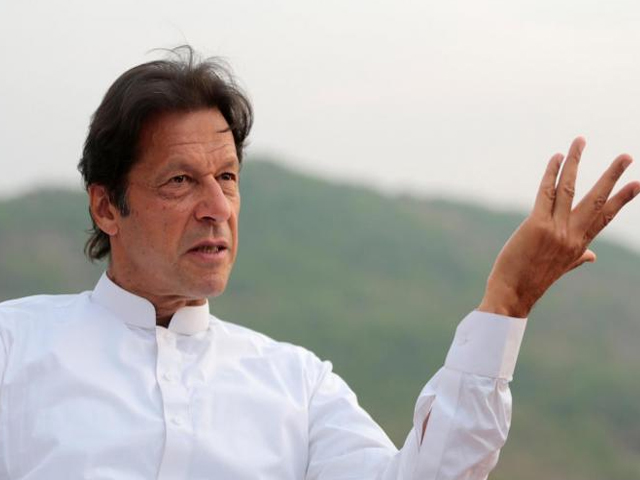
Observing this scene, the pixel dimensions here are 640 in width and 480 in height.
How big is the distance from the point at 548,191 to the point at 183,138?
42.1 inches

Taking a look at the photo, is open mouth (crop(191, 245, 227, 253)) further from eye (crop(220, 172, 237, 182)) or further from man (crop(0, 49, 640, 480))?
eye (crop(220, 172, 237, 182))

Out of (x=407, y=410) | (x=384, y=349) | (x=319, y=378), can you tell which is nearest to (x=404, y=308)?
(x=384, y=349)

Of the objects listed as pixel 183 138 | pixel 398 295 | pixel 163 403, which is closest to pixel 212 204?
pixel 183 138

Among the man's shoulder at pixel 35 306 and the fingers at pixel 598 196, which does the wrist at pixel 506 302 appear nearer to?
the fingers at pixel 598 196

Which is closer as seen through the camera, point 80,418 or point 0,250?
point 80,418

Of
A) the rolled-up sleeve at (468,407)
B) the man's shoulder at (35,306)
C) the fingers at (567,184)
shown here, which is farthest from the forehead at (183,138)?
the fingers at (567,184)

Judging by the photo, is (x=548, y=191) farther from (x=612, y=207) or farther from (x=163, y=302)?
(x=163, y=302)

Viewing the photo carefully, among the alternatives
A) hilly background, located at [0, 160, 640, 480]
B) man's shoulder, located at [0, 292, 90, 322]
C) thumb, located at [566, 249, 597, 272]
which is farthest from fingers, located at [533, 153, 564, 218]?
hilly background, located at [0, 160, 640, 480]

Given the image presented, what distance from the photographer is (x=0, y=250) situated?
26.0 m

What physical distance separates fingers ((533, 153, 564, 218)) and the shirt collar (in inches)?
44.4

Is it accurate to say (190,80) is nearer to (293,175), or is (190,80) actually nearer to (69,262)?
(69,262)

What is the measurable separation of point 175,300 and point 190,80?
58 cm

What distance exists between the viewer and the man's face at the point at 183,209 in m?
3.05

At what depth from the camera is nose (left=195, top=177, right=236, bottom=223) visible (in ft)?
9.97
